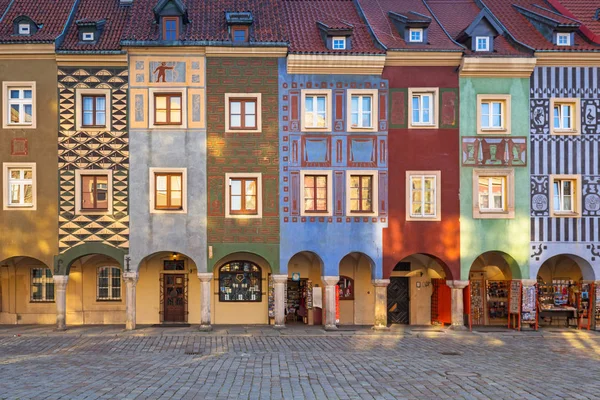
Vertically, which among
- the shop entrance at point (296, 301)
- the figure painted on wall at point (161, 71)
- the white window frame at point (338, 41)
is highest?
the white window frame at point (338, 41)

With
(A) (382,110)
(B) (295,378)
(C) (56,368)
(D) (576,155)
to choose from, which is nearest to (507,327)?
(D) (576,155)

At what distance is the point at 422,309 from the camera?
87.4 ft

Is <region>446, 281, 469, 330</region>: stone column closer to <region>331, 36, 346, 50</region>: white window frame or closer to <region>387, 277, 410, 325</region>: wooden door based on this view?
<region>387, 277, 410, 325</region>: wooden door

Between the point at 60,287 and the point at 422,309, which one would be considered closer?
the point at 60,287

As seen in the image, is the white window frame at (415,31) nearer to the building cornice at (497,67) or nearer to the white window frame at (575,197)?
the building cornice at (497,67)

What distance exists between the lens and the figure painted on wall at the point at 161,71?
23.7 m

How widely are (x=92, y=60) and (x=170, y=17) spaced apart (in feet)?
11.6

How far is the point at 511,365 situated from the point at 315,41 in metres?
14.7

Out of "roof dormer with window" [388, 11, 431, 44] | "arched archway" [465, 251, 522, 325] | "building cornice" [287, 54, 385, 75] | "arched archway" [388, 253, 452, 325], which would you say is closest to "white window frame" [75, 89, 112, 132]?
"building cornice" [287, 54, 385, 75]

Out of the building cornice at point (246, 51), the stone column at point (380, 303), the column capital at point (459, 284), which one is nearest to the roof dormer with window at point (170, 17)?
the building cornice at point (246, 51)

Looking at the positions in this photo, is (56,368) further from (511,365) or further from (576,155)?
(576,155)

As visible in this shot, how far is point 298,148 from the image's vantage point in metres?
24.0

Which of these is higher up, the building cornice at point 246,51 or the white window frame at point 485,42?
the white window frame at point 485,42

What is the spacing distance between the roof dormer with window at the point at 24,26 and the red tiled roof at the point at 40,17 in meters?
0.20
